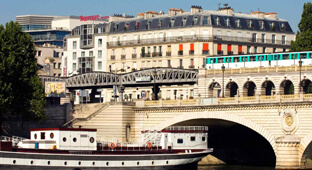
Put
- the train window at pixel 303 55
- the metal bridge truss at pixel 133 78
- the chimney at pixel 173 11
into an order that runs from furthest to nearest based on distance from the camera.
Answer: the chimney at pixel 173 11
the metal bridge truss at pixel 133 78
the train window at pixel 303 55

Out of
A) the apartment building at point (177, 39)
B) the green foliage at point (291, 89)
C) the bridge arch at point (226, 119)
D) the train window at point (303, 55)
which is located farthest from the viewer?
the apartment building at point (177, 39)

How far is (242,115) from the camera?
93.1 m

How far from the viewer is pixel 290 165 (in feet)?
289

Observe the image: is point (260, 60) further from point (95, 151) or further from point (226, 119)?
point (95, 151)

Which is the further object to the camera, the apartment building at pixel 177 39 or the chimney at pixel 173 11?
the chimney at pixel 173 11

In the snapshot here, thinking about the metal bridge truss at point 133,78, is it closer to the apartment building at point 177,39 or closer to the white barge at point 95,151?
the apartment building at point 177,39

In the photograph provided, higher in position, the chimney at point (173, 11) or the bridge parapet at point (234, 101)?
the chimney at point (173, 11)

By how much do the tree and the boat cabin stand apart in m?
45.7

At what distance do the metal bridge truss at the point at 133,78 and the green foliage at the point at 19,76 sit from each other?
48.2 feet

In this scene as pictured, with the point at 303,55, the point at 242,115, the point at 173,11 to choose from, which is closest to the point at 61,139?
the point at 242,115

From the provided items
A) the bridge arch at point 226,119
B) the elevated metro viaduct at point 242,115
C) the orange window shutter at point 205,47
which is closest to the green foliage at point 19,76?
the elevated metro viaduct at point 242,115

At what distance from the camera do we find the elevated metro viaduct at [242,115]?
88.2 m

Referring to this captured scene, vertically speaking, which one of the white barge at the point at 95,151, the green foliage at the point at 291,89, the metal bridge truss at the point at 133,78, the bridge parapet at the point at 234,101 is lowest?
the white barge at the point at 95,151

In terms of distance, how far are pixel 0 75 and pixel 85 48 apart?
46.8 m
